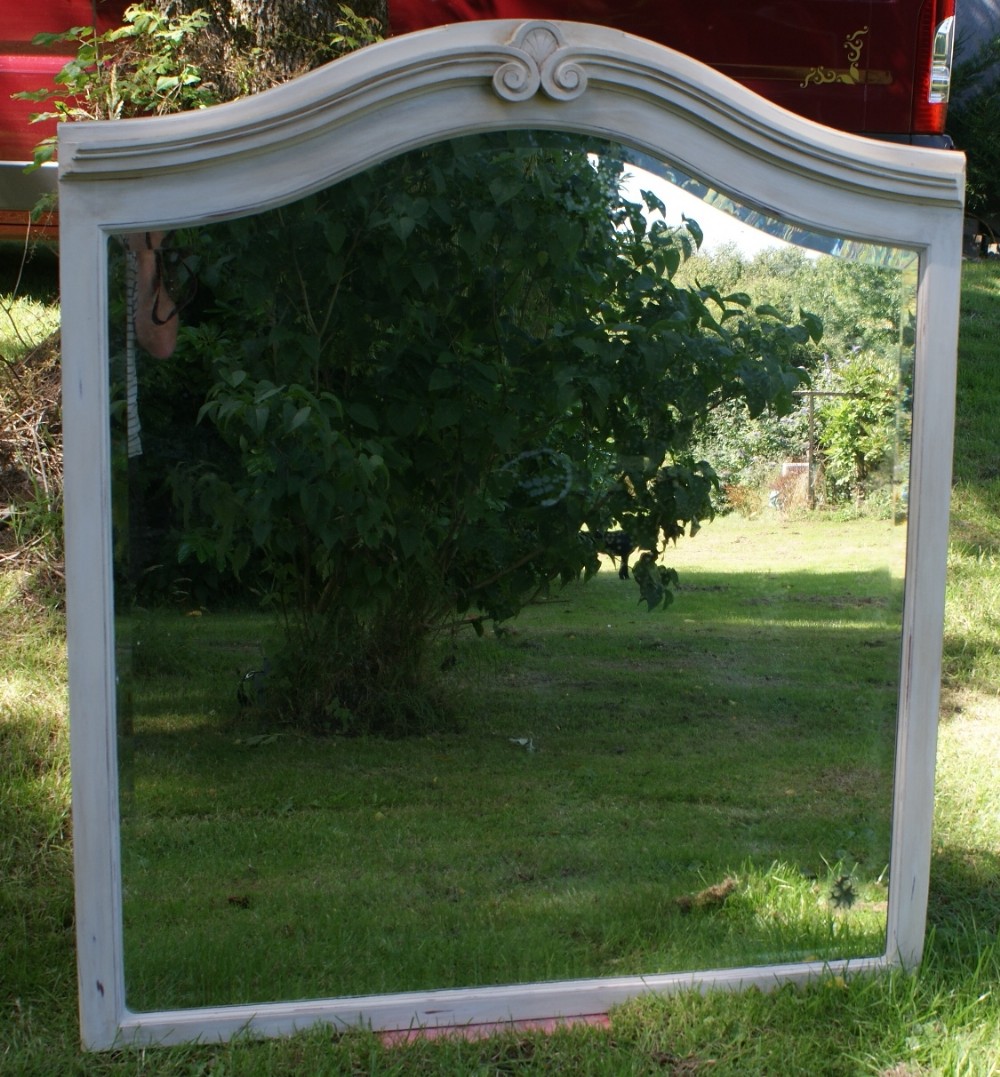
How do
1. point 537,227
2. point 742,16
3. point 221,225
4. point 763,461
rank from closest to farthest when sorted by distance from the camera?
→ point 221,225 → point 537,227 → point 763,461 → point 742,16

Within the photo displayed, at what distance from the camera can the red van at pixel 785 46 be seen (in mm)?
5410

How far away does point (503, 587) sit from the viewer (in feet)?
7.98

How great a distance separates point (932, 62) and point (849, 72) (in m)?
0.38

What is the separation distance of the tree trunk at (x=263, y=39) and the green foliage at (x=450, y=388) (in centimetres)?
222

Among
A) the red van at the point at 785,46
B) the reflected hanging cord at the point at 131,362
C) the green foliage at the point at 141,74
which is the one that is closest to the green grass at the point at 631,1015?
the reflected hanging cord at the point at 131,362

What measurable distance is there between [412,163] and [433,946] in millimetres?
1543

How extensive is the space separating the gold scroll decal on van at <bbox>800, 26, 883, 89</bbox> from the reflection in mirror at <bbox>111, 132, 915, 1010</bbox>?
3.51 metres

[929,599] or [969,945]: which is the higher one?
[929,599]

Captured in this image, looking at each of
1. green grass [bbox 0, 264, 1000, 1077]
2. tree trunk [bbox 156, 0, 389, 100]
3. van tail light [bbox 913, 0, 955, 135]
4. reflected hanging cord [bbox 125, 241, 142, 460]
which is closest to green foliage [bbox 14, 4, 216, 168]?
tree trunk [bbox 156, 0, 389, 100]

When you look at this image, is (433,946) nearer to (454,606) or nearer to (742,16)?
(454,606)

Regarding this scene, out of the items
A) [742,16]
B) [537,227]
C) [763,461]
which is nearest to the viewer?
[537,227]


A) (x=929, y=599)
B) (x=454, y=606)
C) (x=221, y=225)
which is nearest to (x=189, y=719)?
(x=454, y=606)

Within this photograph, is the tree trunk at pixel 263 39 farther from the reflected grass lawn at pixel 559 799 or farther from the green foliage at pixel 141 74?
the reflected grass lawn at pixel 559 799

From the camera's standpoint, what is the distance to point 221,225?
7.18ft
